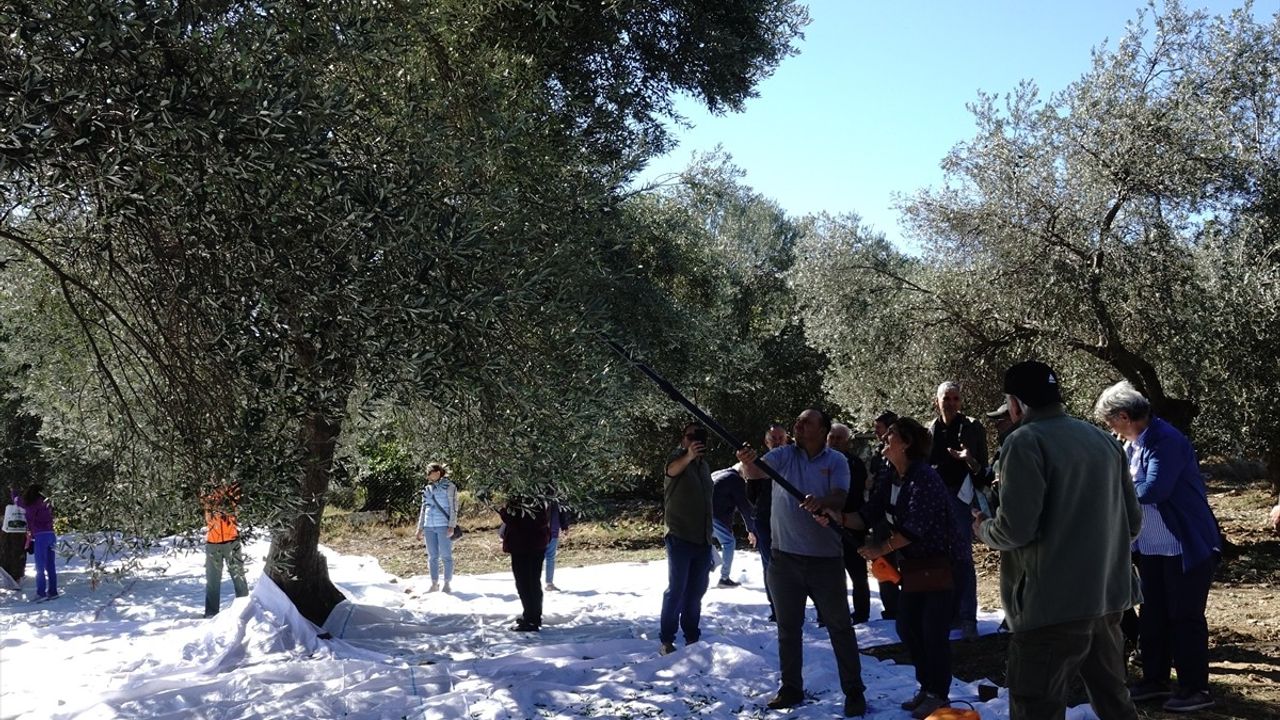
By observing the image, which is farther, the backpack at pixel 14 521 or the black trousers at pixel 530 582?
the backpack at pixel 14 521

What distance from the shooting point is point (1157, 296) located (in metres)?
11.6

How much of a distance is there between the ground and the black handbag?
1215mm

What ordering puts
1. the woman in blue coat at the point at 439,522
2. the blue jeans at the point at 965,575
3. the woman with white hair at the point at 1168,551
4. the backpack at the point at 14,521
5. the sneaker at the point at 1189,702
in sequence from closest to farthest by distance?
the sneaker at the point at 1189,702, the woman with white hair at the point at 1168,551, the blue jeans at the point at 965,575, the woman in blue coat at the point at 439,522, the backpack at the point at 14,521

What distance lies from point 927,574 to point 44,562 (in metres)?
14.3

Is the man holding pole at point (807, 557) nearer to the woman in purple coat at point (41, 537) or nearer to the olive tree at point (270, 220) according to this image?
the olive tree at point (270, 220)

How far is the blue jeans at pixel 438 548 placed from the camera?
13.3 metres

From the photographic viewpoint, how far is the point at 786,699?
6.86 meters

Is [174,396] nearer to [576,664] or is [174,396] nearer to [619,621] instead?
[576,664]

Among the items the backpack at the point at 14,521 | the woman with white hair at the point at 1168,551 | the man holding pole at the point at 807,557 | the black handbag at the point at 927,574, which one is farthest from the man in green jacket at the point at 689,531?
the backpack at the point at 14,521

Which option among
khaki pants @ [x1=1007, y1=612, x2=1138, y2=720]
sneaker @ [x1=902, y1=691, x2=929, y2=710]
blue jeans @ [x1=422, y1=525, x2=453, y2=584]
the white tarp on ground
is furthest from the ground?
blue jeans @ [x1=422, y1=525, x2=453, y2=584]

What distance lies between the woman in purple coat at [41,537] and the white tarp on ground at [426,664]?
276 centimetres

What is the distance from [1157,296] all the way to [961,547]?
5.76 meters

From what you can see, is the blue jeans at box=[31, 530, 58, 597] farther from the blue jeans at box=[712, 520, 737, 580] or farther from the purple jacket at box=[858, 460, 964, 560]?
the purple jacket at box=[858, 460, 964, 560]

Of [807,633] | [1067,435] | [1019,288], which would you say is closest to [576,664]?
[807,633]
